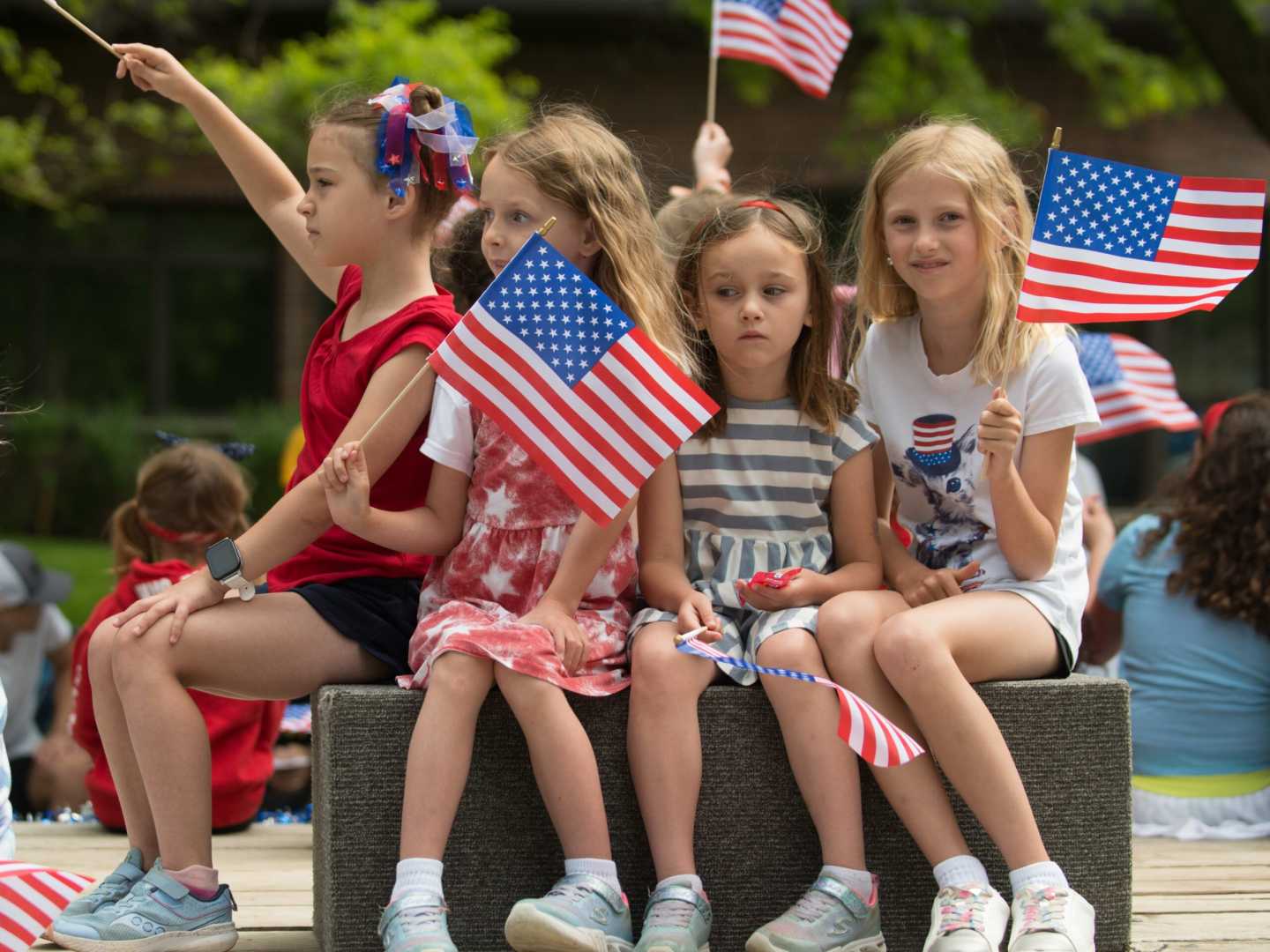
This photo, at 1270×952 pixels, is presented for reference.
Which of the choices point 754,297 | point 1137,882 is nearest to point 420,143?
point 754,297

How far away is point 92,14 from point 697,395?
7.47m

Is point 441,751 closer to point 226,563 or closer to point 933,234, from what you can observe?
point 226,563

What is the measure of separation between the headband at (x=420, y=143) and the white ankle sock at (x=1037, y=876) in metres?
1.69

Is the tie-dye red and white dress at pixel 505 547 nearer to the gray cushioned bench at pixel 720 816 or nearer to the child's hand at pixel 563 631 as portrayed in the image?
the child's hand at pixel 563 631

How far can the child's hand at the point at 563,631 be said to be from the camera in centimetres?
296

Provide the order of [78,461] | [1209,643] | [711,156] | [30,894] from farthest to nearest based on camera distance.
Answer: [78,461] → [711,156] → [1209,643] → [30,894]

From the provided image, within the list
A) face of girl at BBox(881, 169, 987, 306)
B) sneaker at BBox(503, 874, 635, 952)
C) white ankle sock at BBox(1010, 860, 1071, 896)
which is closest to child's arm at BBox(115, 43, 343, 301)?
face of girl at BBox(881, 169, 987, 306)

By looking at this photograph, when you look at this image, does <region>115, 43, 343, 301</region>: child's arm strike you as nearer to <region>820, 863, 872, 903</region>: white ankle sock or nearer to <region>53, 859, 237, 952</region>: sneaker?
<region>53, 859, 237, 952</region>: sneaker

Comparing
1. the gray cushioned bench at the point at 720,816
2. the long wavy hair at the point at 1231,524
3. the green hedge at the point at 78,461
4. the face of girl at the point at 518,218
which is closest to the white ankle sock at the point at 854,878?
the gray cushioned bench at the point at 720,816

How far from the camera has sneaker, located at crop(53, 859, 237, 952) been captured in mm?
2918

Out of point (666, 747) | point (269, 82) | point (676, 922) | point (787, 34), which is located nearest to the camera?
point (676, 922)

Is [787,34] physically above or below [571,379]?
above

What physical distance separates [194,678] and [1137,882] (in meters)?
2.19

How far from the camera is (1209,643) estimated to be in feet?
14.8
